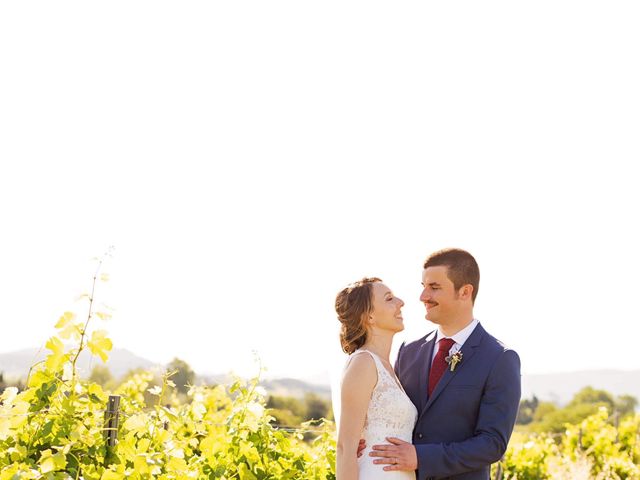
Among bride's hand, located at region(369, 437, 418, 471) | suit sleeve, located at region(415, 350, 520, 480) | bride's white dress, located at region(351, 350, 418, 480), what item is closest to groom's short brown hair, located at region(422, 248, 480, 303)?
suit sleeve, located at region(415, 350, 520, 480)

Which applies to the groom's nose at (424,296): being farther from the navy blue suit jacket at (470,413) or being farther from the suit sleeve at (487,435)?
the suit sleeve at (487,435)

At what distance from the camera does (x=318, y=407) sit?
32531 millimetres

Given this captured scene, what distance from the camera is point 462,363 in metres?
3.55

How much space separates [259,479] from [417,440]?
2.88 feet

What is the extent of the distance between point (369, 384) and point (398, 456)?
1.01 ft

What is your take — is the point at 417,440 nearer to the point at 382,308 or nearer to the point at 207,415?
the point at 382,308

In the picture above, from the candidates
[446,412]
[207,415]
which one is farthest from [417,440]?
[207,415]

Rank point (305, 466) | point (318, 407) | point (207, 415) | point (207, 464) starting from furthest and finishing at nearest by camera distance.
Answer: point (318, 407) → point (207, 415) → point (305, 466) → point (207, 464)

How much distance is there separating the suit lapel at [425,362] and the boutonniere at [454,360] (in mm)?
140

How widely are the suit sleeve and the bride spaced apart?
0.15m

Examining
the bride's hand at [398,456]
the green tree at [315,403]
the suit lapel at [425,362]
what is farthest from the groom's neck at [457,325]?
the green tree at [315,403]

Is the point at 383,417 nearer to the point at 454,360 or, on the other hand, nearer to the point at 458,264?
the point at 454,360

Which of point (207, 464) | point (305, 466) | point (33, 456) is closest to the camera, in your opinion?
point (33, 456)

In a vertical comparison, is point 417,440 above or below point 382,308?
below
